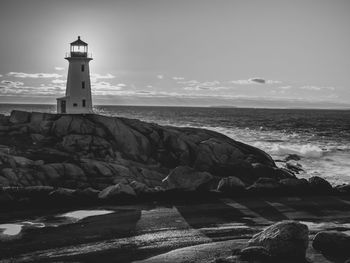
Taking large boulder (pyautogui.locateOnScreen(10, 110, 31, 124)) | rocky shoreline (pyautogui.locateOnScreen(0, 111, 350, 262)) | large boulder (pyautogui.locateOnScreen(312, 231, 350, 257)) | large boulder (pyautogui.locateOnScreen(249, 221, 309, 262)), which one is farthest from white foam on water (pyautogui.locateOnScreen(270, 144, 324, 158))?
large boulder (pyautogui.locateOnScreen(249, 221, 309, 262))

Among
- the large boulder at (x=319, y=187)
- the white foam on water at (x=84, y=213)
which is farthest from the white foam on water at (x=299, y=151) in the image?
the white foam on water at (x=84, y=213)

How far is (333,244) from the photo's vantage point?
1446 cm

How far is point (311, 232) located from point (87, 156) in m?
19.5

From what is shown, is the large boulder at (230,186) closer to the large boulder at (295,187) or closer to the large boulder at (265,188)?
the large boulder at (265,188)

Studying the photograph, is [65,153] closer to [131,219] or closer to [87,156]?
[87,156]

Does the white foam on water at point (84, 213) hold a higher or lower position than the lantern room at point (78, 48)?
lower

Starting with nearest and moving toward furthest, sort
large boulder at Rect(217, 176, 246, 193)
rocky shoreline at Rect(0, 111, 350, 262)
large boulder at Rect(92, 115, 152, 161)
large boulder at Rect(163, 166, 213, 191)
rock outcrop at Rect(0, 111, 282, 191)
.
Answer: rocky shoreline at Rect(0, 111, 350, 262)
large boulder at Rect(163, 166, 213, 191)
large boulder at Rect(217, 176, 246, 193)
rock outcrop at Rect(0, 111, 282, 191)
large boulder at Rect(92, 115, 152, 161)

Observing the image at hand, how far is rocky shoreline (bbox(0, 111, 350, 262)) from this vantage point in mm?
21766

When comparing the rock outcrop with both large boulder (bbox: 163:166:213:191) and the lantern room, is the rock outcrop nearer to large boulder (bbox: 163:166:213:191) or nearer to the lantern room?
large boulder (bbox: 163:166:213:191)

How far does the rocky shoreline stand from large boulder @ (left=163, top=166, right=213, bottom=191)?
6cm

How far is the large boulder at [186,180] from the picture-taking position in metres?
23.8

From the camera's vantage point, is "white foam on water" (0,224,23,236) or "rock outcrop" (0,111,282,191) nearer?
"white foam on water" (0,224,23,236)

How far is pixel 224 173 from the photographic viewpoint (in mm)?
31578

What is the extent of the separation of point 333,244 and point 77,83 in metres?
34.5
